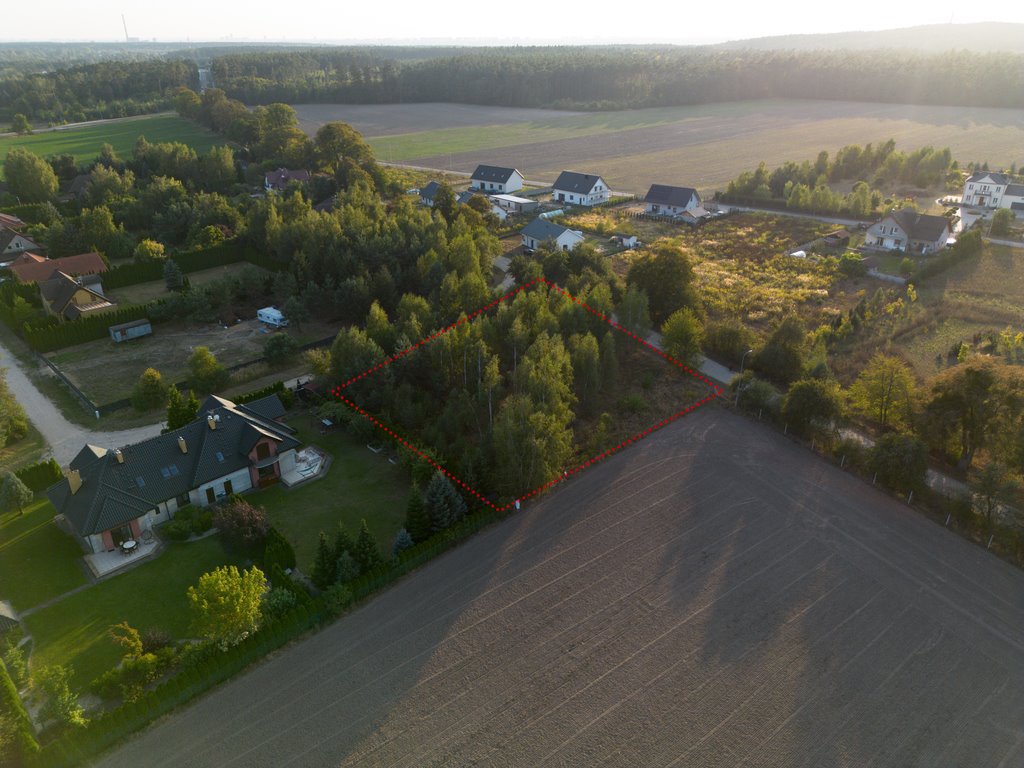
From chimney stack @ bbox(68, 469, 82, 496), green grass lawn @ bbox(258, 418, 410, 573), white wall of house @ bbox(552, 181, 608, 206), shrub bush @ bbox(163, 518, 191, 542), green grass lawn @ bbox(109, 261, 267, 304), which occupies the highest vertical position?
white wall of house @ bbox(552, 181, 608, 206)

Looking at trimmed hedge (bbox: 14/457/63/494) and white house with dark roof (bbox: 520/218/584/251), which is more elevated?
white house with dark roof (bbox: 520/218/584/251)

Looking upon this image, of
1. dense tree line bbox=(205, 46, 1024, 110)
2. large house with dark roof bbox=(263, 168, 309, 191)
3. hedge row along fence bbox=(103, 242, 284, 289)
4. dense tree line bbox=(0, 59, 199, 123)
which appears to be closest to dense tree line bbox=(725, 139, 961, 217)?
large house with dark roof bbox=(263, 168, 309, 191)

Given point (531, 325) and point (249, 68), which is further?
point (249, 68)

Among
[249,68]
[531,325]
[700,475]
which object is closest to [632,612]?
[700,475]

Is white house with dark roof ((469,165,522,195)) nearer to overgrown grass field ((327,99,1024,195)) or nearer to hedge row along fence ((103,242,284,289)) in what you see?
overgrown grass field ((327,99,1024,195))

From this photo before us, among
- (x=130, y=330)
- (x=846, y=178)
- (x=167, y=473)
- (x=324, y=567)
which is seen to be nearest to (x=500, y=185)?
(x=846, y=178)

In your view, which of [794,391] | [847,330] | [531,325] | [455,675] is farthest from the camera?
[847,330]

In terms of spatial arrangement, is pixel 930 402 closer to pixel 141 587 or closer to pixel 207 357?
pixel 141 587

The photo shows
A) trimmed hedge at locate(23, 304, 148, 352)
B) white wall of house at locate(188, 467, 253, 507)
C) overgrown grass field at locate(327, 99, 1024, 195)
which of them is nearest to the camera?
white wall of house at locate(188, 467, 253, 507)
